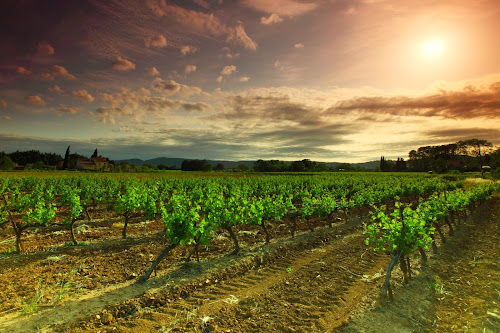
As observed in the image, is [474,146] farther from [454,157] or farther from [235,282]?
[235,282]

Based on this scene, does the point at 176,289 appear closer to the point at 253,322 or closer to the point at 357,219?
the point at 253,322

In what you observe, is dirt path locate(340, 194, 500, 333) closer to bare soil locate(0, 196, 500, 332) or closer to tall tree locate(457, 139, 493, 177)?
bare soil locate(0, 196, 500, 332)

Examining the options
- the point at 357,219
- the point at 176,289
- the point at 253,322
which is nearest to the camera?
the point at 253,322

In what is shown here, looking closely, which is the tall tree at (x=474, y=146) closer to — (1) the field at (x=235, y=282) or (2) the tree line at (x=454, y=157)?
(2) the tree line at (x=454, y=157)

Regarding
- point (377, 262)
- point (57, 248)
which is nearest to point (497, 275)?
point (377, 262)

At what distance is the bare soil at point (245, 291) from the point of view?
18.6 ft

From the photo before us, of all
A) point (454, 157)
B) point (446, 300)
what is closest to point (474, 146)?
point (454, 157)

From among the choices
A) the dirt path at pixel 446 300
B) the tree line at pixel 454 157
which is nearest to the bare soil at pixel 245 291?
the dirt path at pixel 446 300

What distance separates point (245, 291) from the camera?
7043mm

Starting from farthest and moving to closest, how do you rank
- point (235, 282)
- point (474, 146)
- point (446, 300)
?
1. point (474, 146)
2. point (235, 282)
3. point (446, 300)

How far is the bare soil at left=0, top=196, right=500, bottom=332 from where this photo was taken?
18.6 ft

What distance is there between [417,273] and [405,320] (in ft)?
10.2

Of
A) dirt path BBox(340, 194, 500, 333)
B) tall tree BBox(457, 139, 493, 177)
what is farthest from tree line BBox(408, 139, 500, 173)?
dirt path BBox(340, 194, 500, 333)

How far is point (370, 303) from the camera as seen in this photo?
654 cm
